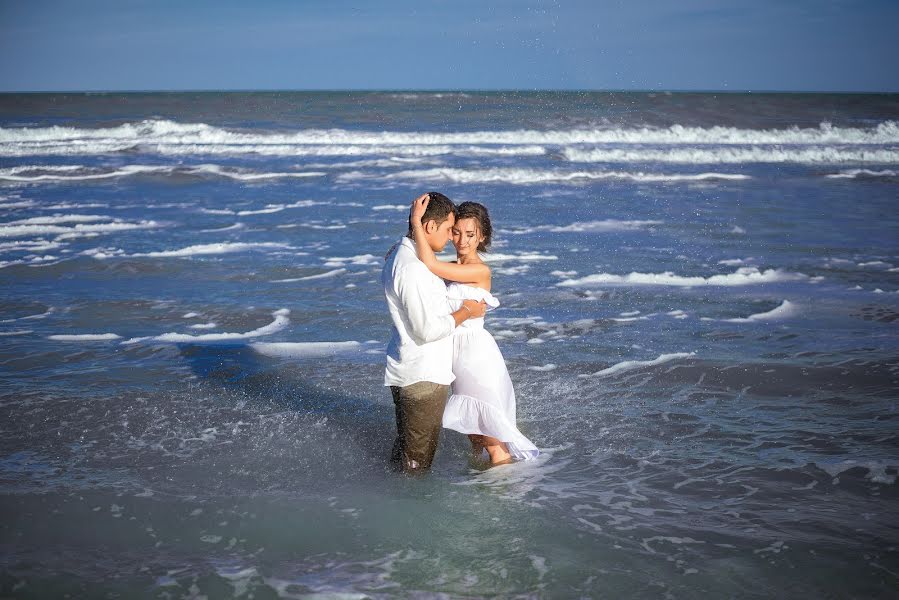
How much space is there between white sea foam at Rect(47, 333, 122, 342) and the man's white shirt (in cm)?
472

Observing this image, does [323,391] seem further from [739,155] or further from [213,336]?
[739,155]

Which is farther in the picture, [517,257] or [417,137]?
[417,137]

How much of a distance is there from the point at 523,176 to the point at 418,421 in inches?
778

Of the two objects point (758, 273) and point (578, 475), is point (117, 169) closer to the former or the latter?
point (758, 273)

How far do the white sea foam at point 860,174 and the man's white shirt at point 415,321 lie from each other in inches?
853

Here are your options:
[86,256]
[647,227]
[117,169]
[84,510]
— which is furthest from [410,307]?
[117,169]

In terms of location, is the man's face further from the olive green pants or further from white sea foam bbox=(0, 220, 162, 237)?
white sea foam bbox=(0, 220, 162, 237)

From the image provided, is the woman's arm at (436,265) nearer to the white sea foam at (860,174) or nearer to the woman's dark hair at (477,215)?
the woman's dark hair at (477,215)

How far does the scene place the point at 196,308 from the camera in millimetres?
9836

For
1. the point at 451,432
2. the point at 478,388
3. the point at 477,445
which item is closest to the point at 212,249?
the point at 451,432

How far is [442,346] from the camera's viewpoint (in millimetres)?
5051

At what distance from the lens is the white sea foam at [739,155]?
28.2 meters

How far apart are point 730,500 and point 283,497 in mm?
2774

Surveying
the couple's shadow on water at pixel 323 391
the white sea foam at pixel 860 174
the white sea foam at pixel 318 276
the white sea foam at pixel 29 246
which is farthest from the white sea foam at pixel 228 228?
the white sea foam at pixel 860 174
